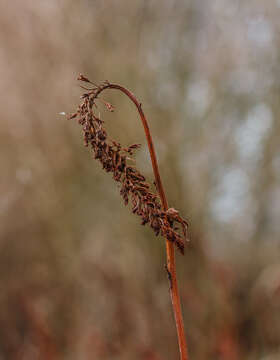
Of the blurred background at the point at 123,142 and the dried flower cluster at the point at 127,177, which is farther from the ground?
the blurred background at the point at 123,142

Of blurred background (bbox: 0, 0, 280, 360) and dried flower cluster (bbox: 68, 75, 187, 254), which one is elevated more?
blurred background (bbox: 0, 0, 280, 360)

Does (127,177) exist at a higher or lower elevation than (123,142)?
lower

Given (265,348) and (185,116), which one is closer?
(265,348)

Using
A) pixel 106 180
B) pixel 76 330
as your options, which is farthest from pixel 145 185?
pixel 76 330

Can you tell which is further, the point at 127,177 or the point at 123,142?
the point at 123,142

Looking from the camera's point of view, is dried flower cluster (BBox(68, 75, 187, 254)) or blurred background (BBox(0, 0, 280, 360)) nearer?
dried flower cluster (BBox(68, 75, 187, 254))

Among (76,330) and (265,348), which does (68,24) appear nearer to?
(76,330)

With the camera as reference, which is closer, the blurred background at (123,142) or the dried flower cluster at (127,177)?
the dried flower cluster at (127,177)

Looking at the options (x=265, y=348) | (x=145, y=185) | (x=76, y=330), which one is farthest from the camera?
(x=76, y=330)
